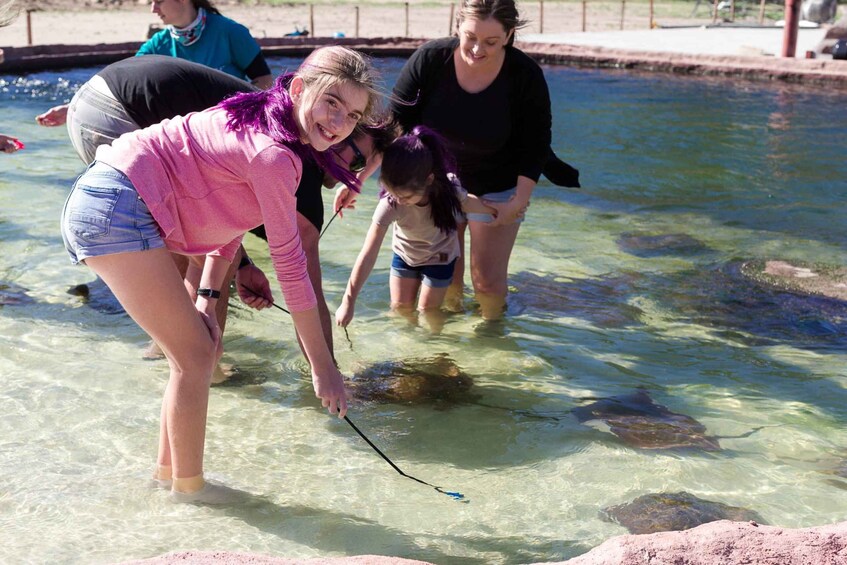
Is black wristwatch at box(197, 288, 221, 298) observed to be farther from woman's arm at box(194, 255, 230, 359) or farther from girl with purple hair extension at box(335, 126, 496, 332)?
girl with purple hair extension at box(335, 126, 496, 332)

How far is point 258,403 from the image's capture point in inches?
161

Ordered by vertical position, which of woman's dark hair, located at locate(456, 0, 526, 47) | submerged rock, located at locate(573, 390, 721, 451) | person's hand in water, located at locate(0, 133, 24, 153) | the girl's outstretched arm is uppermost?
woman's dark hair, located at locate(456, 0, 526, 47)

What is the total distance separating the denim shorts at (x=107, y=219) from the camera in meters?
2.64

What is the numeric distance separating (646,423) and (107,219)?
2332 mm

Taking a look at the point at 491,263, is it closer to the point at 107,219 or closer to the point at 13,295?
the point at 13,295

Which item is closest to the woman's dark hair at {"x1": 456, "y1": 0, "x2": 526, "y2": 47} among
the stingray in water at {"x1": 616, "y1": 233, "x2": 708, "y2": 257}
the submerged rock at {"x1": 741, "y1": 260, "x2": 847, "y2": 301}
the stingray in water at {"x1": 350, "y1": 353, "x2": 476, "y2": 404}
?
the stingray in water at {"x1": 350, "y1": 353, "x2": 476, "y2": 404}

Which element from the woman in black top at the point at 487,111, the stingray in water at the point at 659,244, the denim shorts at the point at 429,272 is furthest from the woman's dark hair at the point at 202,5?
the stingray in water at the point at 659,244

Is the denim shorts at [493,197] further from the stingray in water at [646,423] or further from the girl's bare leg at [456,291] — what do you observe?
the stingray in water at [646,423]

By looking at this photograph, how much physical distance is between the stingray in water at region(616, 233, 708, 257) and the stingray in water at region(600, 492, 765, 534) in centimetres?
358

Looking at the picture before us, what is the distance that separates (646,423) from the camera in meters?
4.01

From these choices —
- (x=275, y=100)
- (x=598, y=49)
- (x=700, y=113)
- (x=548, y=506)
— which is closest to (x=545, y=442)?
(x=548, y=506)

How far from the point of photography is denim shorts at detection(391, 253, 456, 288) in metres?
4.87

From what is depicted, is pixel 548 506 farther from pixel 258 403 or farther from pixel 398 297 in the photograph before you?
pixel 398 297

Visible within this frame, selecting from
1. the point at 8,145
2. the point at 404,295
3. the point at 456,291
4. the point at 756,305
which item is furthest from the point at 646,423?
the point at 8,145
